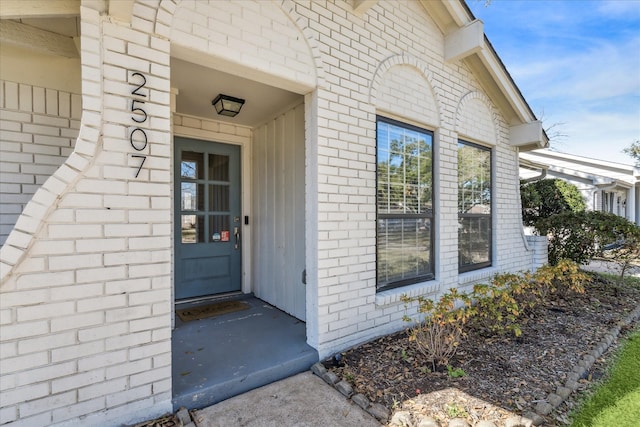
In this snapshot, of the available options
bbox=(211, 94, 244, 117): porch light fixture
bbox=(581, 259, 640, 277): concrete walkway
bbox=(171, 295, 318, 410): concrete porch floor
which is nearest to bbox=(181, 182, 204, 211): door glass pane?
bbox=(211, 94, 244, 117): porch light fixture

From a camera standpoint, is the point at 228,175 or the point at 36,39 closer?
the point at 36,39

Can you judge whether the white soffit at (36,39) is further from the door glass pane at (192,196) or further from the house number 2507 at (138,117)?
the door glass pane at (192,196)

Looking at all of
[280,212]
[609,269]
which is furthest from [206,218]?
[609,269]

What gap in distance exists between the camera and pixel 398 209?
12.6 feet

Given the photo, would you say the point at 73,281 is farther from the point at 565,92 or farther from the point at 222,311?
the point at 565,92

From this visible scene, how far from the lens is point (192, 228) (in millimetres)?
4344

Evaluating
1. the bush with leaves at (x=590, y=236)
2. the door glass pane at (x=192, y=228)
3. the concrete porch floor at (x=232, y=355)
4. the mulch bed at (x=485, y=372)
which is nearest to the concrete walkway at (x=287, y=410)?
the concrete porch floor at (x=232, y=355)

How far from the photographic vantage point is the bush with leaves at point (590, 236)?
18.3 ft

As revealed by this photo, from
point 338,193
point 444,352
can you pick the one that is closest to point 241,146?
point 338,193

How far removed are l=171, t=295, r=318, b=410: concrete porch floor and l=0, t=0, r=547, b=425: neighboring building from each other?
20 centimetres

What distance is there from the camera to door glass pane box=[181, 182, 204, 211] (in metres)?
4.29

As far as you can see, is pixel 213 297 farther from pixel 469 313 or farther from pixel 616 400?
pixel 616 400

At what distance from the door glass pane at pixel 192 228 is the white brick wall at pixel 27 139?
1688 millimetres

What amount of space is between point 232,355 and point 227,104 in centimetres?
268
